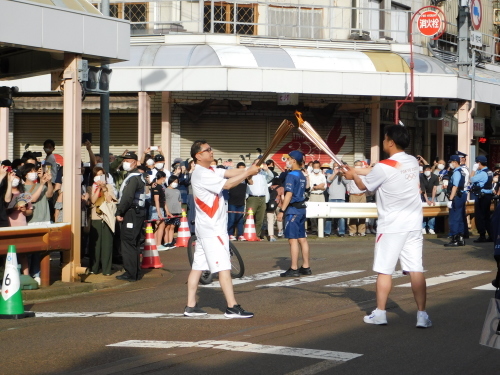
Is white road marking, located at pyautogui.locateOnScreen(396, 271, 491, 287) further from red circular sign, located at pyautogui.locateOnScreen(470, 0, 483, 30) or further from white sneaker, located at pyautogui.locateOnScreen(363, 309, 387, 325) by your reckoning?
red circular sign, located at pyautogui.locateOnScreen(470, 0, 483, 30)

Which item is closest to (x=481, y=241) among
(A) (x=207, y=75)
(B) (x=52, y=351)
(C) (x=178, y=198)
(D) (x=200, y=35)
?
(C) (x=178, y=198)

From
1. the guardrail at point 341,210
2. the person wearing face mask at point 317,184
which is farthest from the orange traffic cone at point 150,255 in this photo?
the person wearing face mask at point 317,184

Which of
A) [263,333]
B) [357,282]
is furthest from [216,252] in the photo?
[357,282]

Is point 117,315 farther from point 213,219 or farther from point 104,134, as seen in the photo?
point 104,134

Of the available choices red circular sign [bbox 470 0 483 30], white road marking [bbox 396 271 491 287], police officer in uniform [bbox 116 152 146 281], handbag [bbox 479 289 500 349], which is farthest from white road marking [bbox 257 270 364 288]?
red circular sign [bbox 470 0 483 30]

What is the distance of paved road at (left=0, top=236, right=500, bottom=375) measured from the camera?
7801 millimetres

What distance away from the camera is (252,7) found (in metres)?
29.1

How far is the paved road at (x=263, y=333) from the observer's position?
7.80 m

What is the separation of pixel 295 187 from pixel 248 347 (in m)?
6.30

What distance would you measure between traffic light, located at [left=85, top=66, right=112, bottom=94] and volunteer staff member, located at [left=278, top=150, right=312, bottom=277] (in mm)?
3141

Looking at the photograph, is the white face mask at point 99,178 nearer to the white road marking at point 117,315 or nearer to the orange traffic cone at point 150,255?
the orange traffic cone at point 150,255

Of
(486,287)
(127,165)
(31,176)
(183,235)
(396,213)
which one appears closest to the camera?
(396,213)

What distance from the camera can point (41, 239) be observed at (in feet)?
42.8

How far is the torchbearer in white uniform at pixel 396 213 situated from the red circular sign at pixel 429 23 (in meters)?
20.1
